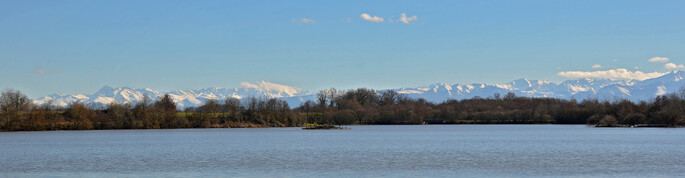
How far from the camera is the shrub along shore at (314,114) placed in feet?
401

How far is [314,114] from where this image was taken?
6786 inches

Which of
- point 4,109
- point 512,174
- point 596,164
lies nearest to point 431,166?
point 512,174

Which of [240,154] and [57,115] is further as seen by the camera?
[57,115]

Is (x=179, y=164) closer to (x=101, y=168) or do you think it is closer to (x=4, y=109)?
(x=101, y=168)

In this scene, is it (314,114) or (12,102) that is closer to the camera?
(12,102)

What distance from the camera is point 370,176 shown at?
33031 millimetres

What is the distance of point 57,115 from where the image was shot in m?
126

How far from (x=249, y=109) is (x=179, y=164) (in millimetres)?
110967

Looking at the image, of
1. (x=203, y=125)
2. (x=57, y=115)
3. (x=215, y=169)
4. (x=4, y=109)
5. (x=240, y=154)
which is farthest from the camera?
(x=203, y=125)

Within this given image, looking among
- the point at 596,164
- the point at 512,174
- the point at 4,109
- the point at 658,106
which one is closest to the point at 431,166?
the point at 512,174

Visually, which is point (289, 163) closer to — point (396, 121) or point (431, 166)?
point (431, 166)

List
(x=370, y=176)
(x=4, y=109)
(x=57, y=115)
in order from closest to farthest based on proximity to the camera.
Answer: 1. (x=370, y=176)
2. (x=4, y=109)
3. (x=57, y=115)

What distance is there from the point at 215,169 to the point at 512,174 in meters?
14.2

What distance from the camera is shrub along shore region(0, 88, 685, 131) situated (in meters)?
122
